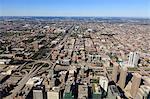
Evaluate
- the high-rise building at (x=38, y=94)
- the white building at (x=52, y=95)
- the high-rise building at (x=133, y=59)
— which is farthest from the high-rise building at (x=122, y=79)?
the high-rise building at (x=38, y=94)

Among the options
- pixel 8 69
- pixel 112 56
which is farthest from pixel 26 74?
pixel 112 56

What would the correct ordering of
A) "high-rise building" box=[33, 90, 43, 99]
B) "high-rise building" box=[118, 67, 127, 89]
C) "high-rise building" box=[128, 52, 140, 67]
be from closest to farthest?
"high-rise building" box=[33, 90, 43, 99] → "high-rise building" box=[118, 67, 127, 89] → "high-rise building" box=[128, 52, 140, 67]

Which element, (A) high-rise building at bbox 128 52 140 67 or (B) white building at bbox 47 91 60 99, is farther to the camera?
(A) high-rise building at bbox 128 52 140 67

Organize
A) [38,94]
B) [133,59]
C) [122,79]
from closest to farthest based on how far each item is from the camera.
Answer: [38,94]
[122,79]
[133,59]

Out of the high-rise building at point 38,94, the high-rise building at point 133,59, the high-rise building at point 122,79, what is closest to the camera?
the high-rise building at point 38,94

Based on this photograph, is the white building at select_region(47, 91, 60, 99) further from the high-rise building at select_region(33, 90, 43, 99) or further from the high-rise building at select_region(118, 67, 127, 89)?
the high-rise building at select_region(118, 67, 127, 89)

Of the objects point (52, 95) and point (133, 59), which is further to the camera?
point (133, 59)

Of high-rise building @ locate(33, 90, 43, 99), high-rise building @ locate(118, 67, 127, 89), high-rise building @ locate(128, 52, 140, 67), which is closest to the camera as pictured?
high-rise building @ locate(33, 90, 43, 99)

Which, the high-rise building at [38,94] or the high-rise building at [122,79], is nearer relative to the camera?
the high-rise building at [38,94]

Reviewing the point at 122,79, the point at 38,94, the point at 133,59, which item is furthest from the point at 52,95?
the point at 133,59

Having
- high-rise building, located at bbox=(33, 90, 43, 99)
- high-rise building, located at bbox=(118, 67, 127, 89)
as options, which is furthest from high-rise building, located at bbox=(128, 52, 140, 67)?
high-rise building, located at bbox=(33, 90, 43, 99)

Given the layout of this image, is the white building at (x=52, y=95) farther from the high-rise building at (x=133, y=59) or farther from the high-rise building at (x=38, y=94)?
the high-rise building at (x=133, y=59)

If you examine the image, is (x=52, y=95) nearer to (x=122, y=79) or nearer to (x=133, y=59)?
(x=122, y=79)
